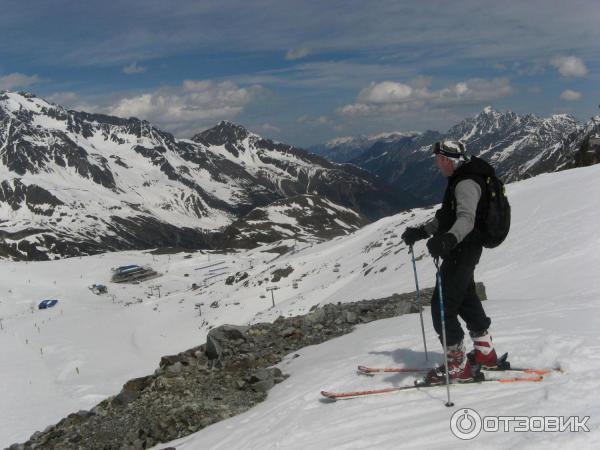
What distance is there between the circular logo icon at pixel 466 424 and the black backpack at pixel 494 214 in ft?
7.96

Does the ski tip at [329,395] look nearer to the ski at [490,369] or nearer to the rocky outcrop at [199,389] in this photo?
the ski at [490,369]

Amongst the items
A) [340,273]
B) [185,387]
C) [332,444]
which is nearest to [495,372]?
[332,444]

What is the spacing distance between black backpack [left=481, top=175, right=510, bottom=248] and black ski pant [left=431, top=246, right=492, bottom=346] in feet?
1.22

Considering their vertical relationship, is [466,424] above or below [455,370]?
below

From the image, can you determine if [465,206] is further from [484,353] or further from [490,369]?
[490,369]

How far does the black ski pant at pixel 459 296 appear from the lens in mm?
7641

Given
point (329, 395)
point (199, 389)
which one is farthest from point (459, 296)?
point (199, 389)

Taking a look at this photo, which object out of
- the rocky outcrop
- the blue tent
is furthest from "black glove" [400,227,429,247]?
the blue tent

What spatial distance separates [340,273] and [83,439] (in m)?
49.7

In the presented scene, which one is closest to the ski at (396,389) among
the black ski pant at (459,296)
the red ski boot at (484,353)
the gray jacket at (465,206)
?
→ the red ski boot at (484,353)

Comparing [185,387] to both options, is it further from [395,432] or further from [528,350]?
[528,350]

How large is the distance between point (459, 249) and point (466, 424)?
8.53 feet

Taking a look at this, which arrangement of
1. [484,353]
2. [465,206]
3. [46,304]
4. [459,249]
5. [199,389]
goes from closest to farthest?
[465,206], [459,249], [484,353], [199,389], [46,304]

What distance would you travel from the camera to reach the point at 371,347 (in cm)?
1122
